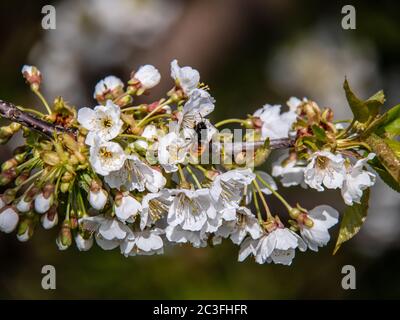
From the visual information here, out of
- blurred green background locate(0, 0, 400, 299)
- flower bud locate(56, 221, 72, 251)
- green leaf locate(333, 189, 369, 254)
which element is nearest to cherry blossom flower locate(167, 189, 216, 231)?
flower bud locate(56, 221, 72, 251)

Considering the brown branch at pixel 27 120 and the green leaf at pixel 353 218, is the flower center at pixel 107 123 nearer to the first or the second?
the brown branch at pixel 27 120

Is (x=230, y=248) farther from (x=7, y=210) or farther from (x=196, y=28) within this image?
(x=7, y=210)

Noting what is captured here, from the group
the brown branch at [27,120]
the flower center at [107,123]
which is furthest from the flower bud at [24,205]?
the flower center at [107,123]

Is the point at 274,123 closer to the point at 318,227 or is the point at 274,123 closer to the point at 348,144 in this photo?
the point at 348,144

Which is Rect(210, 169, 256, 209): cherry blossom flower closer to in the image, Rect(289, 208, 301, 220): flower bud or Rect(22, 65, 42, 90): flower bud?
Rect(289, 208, 301, 220): flower bud

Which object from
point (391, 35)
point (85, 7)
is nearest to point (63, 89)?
point (85, 7)
